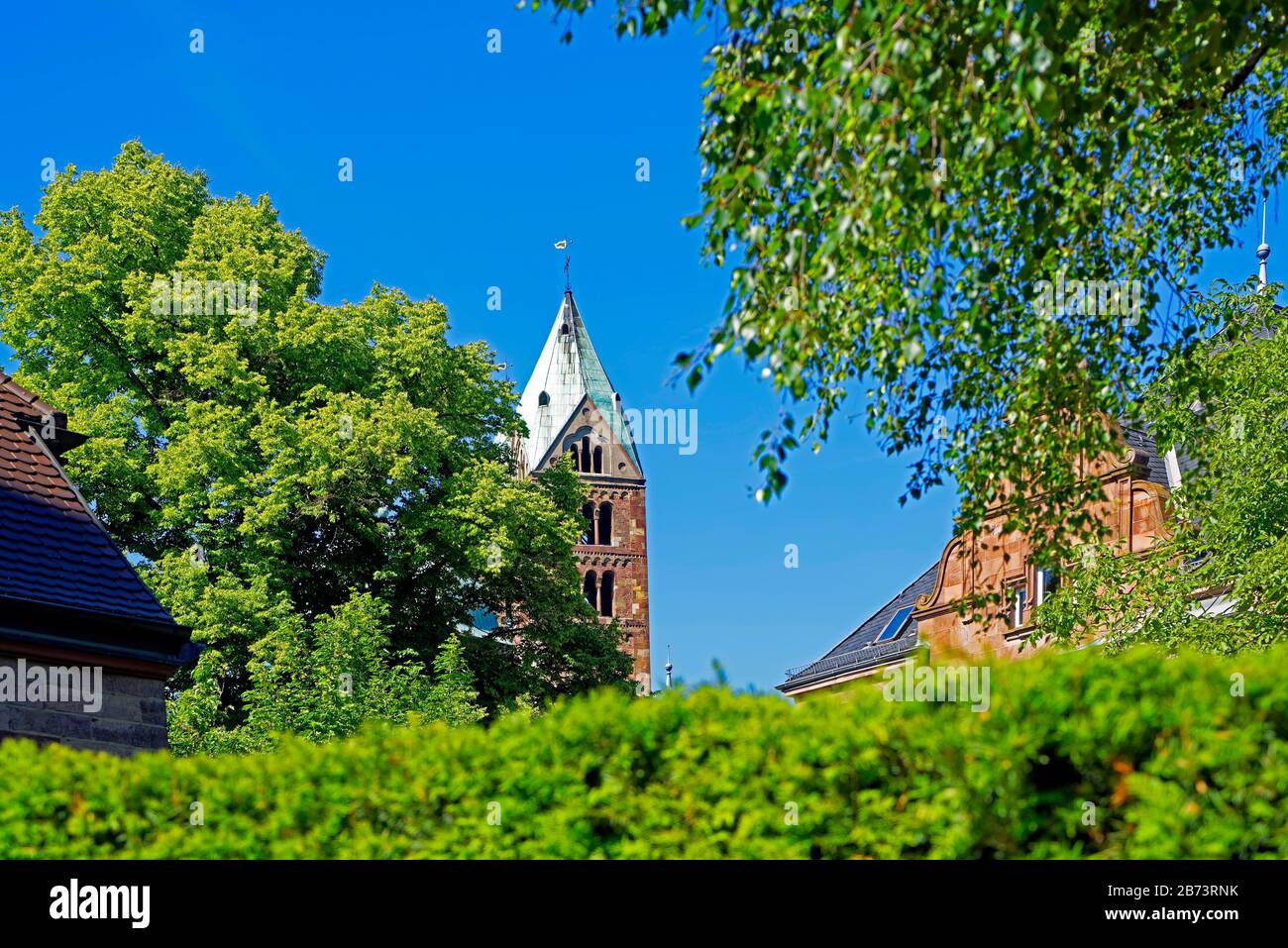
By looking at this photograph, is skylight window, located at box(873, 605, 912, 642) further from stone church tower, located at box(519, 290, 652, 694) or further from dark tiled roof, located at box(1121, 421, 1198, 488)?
stone church tower, located at box(519, 290, 652, 694)

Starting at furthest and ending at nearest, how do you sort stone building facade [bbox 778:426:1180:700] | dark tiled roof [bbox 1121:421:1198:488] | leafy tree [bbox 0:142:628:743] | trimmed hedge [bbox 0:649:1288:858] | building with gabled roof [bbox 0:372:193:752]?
1. dark tiled roof [bbox 1121:421:1198:488]
2. leafy tree [bbox 0:142:628:743]
3. stone building facade [bbox 778:426:1180:700]
4. building with gabled roof [bbox 0:372:193:752]
5. trimmed hedge [bbox 0:649:1288:858]

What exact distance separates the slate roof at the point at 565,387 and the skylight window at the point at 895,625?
67709 mm

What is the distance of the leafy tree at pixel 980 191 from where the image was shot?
314 inches

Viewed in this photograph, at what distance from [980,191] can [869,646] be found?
3021 centimetres

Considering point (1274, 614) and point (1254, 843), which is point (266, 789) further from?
point (1274, 614)

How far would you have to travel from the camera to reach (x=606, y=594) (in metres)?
106

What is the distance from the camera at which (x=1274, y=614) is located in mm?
16359

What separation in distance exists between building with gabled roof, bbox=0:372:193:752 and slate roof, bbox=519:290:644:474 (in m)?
90.0

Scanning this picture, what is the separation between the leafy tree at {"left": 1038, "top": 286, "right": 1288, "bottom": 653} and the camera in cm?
1641

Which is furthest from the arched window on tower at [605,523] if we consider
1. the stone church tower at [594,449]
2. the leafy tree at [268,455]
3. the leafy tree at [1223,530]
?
the leafy tree at [1223,530]

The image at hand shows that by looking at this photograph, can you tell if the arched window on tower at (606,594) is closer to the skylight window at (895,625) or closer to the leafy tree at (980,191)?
the skylight window at (895,625)

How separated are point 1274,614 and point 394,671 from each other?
15469 millimetres

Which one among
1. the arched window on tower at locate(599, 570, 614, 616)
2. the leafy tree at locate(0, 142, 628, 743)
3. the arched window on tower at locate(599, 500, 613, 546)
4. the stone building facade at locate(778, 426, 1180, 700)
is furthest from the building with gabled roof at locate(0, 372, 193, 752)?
the arched window on tower at locate(599, 500, 613, 546)
